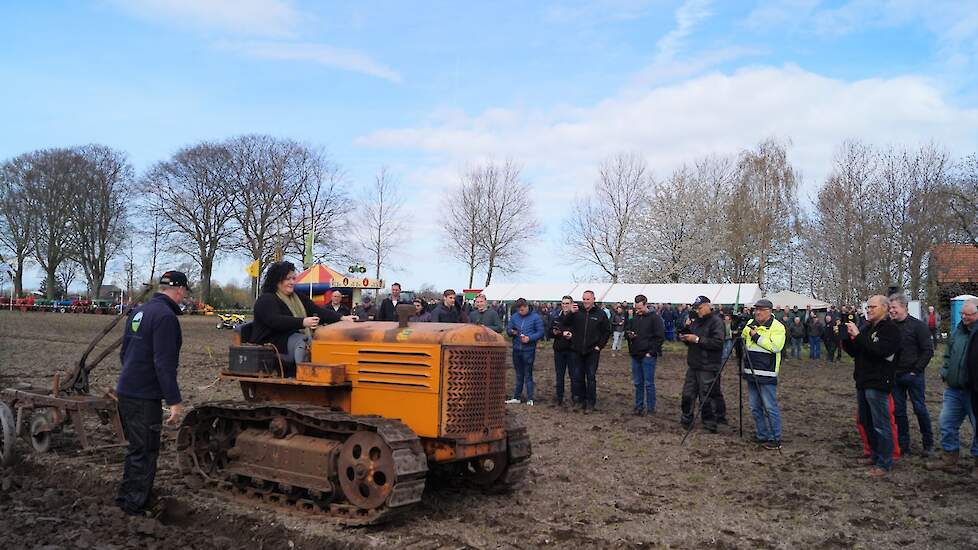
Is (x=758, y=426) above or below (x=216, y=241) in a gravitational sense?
below

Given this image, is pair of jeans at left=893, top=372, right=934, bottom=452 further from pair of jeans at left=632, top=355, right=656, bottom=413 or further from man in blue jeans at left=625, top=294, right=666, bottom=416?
pair of jeans at left=632, top=355, right=656, bottom=413

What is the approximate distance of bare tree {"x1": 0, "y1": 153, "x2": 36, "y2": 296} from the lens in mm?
46250

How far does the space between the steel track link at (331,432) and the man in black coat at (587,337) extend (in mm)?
5904

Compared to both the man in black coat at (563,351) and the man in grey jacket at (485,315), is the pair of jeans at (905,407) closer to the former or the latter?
the man in black coat at (563,351)

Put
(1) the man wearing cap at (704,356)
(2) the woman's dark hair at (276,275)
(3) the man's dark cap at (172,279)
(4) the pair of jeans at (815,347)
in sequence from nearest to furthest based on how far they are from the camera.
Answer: (3) the man's dark cap at (172,279) < (2) the woman's dark hair at (276,275) < (1) the man wearing cap at (704,356) < (4) the pair of jeans at (815,347)

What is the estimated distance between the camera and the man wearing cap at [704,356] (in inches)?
394

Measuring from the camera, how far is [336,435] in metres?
6.07

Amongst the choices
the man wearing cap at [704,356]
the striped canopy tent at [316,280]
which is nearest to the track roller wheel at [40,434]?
the man wearing cap at [704,356]

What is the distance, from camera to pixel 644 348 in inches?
438

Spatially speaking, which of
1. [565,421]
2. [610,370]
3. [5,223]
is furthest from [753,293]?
[5,223]

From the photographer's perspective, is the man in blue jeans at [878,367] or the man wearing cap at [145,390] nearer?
the man wearing cap at [145,390]

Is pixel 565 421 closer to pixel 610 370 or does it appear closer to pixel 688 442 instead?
pixel 688 442

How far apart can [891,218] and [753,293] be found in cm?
1044

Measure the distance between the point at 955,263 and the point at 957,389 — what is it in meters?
32.7
